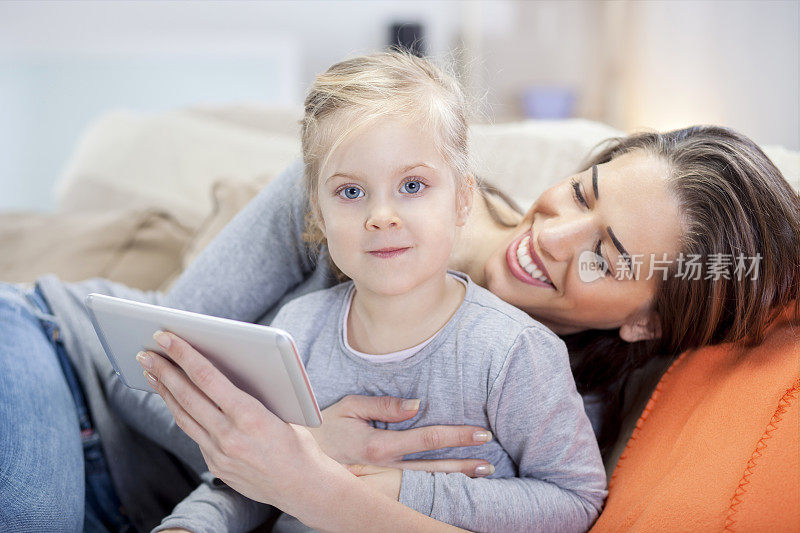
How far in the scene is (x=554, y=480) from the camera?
0.86m

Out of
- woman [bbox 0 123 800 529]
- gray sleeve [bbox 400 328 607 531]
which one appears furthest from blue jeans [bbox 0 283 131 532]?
gray sleeve [bbox 400 328 607 531]

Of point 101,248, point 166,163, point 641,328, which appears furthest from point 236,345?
point 166,163

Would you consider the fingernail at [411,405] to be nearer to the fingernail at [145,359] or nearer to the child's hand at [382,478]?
the child's hand at [382,478]

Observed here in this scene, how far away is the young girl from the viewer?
2.68 ft

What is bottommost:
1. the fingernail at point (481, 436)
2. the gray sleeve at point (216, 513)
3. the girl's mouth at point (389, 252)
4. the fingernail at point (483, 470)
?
the gray sleeve at point (216, 513)

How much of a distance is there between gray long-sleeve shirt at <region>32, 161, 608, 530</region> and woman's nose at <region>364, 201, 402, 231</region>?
347 mm

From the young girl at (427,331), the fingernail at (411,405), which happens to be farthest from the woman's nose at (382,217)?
the fingernail at (411,405)

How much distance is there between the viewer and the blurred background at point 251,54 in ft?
11.8

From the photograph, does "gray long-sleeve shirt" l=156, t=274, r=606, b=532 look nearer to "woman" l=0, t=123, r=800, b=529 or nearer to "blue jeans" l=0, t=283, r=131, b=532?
"woman" l=0, t=123, r=800, b=529

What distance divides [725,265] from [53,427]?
1.00 m

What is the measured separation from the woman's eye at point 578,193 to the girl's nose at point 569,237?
0.09ft

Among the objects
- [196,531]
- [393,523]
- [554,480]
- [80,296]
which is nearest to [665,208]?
[554,480]

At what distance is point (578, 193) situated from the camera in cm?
102

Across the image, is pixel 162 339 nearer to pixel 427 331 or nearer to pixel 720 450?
pixel 427 331
